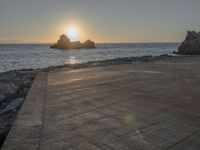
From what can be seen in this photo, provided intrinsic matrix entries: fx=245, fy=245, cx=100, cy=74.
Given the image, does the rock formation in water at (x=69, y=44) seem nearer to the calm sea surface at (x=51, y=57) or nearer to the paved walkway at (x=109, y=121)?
the calm sea surface at (x=51, y=57)

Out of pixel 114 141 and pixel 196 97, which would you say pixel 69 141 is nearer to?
pixel 114 141

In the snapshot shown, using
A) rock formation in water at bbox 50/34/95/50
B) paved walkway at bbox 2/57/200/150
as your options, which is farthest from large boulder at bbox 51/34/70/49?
paved walkway at bbox 2/57/200/150

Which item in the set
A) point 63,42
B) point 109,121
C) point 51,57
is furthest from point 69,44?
point 109,121

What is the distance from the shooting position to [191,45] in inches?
1989

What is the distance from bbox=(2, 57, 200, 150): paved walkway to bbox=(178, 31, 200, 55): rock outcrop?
45529 mm

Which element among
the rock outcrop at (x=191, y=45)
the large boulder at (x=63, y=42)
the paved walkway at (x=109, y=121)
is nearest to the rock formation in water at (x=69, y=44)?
the large boulder at (x=63, y=42)

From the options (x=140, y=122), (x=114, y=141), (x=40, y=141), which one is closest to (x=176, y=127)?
(x=140, y=122)

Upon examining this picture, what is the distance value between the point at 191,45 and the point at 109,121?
50.4 metres

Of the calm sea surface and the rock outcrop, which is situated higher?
the rock outcrop

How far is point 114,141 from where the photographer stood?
339 cm

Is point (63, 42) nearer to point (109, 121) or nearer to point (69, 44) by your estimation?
point (69, 44)

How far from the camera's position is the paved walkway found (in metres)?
3.33

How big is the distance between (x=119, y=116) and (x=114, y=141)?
1.14 m

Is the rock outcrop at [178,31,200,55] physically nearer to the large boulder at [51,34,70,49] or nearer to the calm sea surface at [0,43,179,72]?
the calm sea surface at [0,43,179,72]
